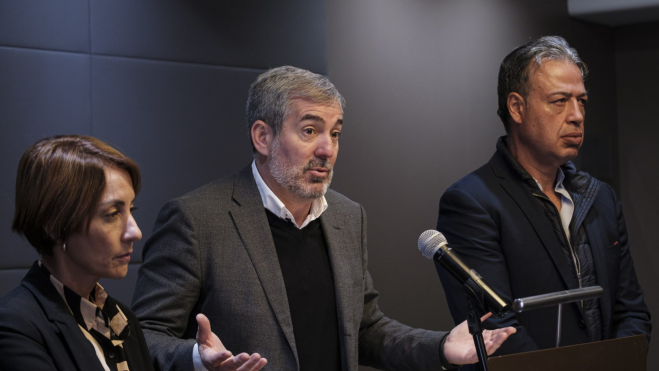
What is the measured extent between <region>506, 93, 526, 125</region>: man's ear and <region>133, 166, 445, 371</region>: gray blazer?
3.28 feet

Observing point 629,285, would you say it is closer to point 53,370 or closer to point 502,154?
point 502,154

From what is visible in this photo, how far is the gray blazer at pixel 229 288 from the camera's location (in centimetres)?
203

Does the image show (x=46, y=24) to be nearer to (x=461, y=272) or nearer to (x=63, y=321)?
(x=63, y=321)

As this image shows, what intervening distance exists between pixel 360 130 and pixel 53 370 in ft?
9.32

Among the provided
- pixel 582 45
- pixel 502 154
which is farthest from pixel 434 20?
pixel 502 154

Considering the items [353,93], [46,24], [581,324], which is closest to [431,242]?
[581,324]

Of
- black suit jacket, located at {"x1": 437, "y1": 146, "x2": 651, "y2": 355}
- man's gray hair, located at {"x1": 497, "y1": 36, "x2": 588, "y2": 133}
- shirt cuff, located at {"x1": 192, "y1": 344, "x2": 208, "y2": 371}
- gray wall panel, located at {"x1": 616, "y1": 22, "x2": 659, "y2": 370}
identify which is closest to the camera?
shirt cuff, located at {"x1": 192, "y1": 344, "x2": 208, "y2": 371}

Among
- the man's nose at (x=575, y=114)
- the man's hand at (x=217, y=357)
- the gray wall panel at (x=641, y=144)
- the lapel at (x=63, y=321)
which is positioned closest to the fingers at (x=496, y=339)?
the man's hand at (x=217, y=357)

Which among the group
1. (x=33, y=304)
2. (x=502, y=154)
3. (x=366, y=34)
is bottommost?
(x=33, y=304)

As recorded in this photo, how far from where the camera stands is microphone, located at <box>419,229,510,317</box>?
1515 millimetres

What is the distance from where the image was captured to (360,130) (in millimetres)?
4062

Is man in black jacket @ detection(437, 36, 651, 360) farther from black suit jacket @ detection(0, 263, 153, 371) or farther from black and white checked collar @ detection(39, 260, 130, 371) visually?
black suit jacket @ detection(0, 263, 153, 371)

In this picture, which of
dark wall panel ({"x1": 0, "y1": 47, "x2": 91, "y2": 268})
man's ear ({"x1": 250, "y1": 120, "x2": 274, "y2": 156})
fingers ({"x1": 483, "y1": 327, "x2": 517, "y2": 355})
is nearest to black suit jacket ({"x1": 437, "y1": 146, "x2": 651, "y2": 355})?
fingers ({"x1": 483, "y1": 327, "x2": 517, "y2": 355})

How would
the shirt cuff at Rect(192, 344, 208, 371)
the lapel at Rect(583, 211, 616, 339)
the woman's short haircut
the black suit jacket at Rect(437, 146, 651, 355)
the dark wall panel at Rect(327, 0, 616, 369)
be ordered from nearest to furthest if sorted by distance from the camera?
the woman's short haircut < the shirt cuff at Rect(192, 344, 208, 371) < the black suit jacket at Rect(437, 146, 651, 355) < the lapel at Rect(583, 211, 616, 339) < the dark wall panel at Rect(327, 0, 616, 369)
